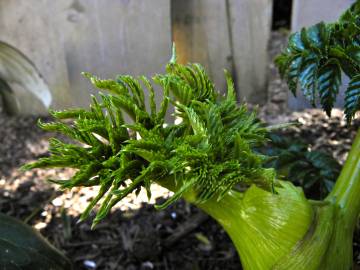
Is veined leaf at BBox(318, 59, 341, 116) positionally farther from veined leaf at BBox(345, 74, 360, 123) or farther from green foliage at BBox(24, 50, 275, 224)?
green foliage at BBox(24, 50, 275, 224)

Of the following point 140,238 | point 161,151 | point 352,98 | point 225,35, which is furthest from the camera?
point 225,35

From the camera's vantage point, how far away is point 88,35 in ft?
5.84

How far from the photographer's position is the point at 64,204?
5.19ft

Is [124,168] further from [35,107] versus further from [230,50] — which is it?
[35,107]

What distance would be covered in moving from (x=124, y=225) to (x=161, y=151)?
84 centimetres

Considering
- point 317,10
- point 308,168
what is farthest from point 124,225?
point 317,10

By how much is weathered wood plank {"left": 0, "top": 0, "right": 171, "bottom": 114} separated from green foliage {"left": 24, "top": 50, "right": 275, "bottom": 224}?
1.04 m

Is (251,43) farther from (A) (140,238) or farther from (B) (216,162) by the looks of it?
(B) (216,162)

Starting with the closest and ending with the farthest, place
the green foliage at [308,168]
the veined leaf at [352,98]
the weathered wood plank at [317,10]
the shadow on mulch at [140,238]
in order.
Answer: the veined leaf at [352,98], the green foliage at [308,168], the shadow on mulch at [140,238], the weathered wood plank at [317,10]

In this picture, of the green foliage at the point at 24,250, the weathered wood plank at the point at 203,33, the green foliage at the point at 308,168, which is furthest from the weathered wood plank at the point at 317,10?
the green foliage at the point at 24,250

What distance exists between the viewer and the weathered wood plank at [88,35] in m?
1.73

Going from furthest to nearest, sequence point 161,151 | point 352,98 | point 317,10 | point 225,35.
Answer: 1. point 225,35
2. point 317,10
3. point 352,98
4. point 161,151

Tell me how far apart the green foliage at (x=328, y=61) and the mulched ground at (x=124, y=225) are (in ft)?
1.22

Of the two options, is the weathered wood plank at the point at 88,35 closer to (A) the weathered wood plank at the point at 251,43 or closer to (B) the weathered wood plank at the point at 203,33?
(B) the weathered wood plank at the point at 203,33
